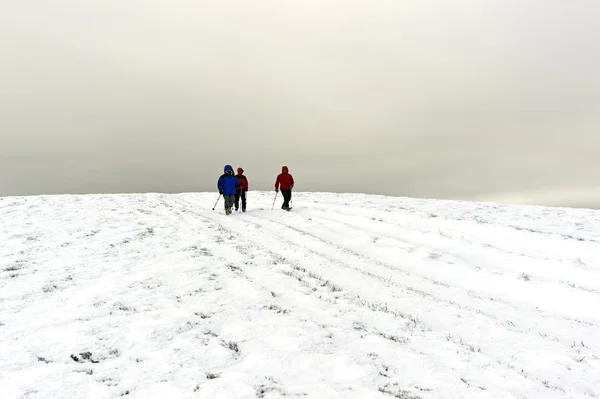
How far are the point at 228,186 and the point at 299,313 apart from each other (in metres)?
11.2

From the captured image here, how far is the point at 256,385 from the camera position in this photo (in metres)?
3.62

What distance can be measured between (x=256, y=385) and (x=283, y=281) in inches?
139

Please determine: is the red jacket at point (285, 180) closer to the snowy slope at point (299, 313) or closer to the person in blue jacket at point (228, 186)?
the person in blue jacket at point (228, 186)

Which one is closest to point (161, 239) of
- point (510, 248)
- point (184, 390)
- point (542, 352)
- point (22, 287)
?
point (22, 287)

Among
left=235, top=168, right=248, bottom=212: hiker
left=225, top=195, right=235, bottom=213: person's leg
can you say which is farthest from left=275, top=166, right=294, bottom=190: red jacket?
left=225, top=195, right=235, bottom=213: person's leg

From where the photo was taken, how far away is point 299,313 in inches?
220

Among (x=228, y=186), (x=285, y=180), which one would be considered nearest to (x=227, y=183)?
(x=228, y=186)

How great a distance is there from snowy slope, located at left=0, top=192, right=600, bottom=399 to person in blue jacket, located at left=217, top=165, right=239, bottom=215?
4241 millimetres

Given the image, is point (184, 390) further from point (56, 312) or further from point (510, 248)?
point (510, 248)

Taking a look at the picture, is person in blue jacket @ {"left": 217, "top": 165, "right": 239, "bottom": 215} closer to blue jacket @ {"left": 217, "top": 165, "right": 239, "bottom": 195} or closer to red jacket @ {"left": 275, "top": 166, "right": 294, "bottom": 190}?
blue jacket @ {"left": 217, "top": 165, "right": 239, "bottom": 195}

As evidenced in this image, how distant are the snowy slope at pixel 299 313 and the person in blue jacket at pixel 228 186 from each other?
167 inches

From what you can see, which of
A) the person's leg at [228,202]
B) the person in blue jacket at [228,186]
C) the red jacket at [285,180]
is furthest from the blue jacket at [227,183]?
the red jacket at [285,180]

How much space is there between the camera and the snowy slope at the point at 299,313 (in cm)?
379

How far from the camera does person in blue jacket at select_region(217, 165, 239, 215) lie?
16.0 meters
